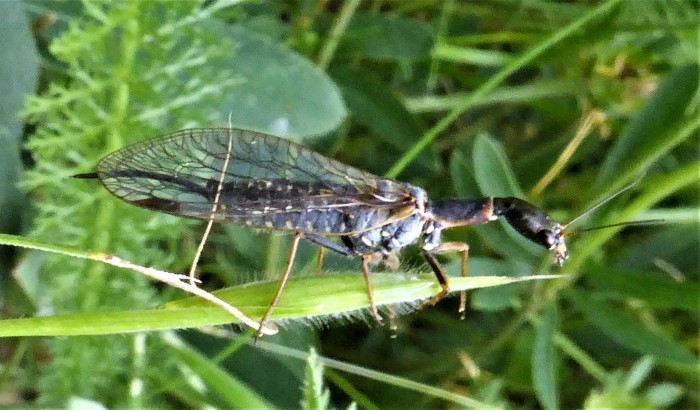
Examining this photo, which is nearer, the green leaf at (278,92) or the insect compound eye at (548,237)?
the insect compound eye at (548,237)

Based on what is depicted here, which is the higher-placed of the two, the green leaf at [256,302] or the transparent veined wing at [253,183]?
the transparent veined wing at [253,183]

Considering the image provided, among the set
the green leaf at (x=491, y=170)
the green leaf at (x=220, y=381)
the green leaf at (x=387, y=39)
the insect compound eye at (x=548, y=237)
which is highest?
the green leaf at (x=387, y=39)

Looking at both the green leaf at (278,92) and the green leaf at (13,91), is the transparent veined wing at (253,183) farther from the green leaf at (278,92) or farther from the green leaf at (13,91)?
the green leaf at (13,91)

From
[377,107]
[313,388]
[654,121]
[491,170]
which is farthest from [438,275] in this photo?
[377,107]

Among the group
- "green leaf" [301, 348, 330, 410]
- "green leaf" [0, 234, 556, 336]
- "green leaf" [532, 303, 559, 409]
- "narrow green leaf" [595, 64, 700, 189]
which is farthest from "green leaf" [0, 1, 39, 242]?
"narrow green leaf" [595, 64, 700, 189]

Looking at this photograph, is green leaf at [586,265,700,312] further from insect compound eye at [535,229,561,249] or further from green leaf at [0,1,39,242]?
green leaf at [0,1,39,242]

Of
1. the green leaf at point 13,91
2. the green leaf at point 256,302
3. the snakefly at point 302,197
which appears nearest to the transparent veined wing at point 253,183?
the snakefly at point 302,197

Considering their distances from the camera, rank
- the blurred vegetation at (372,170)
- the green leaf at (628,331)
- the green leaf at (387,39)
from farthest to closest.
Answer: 1. the green leaf at (387,39)
2. the green leaf at (628,331)
3. the blurred vegetation at (372,170)
